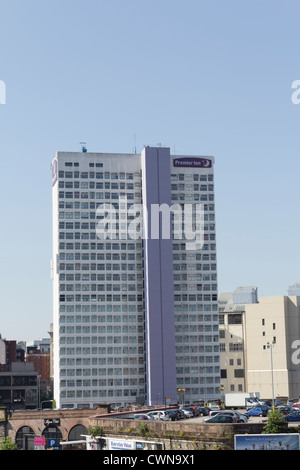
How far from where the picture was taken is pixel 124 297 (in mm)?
195875

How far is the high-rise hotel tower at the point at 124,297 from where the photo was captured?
190625 mm

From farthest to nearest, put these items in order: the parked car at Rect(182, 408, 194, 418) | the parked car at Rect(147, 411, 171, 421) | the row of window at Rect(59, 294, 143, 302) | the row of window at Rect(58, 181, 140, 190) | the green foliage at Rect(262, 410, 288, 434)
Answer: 1. the row of window at Rect(58, 181, 140, 190)
2. the row of window at Rect(59, 294, 143, 302)
3. the parked car at Rect(182, 408, 194, 418)
4. the parked car at Rect(147, 411, 171, 421)
5. the green foliage at Rect(262, 410, 288, 434)

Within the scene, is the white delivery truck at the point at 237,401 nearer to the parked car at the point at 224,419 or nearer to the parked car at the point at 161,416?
the parked car at the point at 161,416

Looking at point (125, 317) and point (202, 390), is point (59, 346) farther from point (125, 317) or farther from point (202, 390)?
point (202, 390)

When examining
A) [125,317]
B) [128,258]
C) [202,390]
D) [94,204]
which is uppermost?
[94,204]

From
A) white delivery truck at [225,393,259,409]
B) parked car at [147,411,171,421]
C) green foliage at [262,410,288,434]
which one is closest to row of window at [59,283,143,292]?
white delivery truck at [225,393,259,409]

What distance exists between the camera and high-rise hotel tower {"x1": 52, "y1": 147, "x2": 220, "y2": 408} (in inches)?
7505

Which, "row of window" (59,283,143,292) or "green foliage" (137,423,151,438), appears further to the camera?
"row of window" (59,283,143,292)

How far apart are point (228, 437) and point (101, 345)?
123256 millimetres

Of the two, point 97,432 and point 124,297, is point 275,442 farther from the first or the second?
point 124,297

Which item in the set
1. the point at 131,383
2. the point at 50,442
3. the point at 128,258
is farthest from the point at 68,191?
the point at 50,442

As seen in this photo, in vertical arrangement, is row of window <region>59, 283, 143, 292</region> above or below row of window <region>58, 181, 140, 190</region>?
Result: below

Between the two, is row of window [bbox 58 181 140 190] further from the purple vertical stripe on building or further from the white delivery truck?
the white delivery truck
